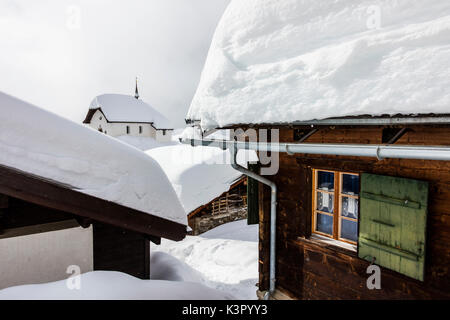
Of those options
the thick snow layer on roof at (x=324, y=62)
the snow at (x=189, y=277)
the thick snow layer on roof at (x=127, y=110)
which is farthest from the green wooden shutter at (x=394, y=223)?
the thick snow layer on roof at (x=127, y=110)

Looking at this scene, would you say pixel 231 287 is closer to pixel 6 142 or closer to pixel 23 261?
pixel 23 261

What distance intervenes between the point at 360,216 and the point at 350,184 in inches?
20.5

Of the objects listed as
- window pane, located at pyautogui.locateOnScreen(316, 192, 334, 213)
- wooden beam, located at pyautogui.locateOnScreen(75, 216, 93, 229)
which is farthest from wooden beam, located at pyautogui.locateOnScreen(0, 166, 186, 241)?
window pane, located at pyautogui.locateOnScreen(316, 192, 334, 213)

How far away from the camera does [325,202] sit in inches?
161

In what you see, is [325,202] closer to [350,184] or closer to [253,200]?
[350,184]

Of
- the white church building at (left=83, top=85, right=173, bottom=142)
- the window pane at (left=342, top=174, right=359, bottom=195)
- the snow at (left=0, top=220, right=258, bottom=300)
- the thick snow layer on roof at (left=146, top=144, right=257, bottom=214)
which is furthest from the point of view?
the white church building at (left=83, top=85, right=173, bottom=142)

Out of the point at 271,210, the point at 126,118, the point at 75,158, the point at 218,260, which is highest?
the point at 126,118

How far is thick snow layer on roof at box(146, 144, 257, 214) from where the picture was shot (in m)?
12.4

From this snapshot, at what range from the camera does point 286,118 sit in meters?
2.85

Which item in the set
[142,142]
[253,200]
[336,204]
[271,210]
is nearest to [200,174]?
[253,200]

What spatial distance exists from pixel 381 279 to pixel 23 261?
4432 mm

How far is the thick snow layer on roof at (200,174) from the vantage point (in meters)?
12.4

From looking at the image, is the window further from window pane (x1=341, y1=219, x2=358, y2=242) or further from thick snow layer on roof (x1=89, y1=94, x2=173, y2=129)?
thick snow layer on roof (x1=89, y1=94, x2=173, y2=129)
